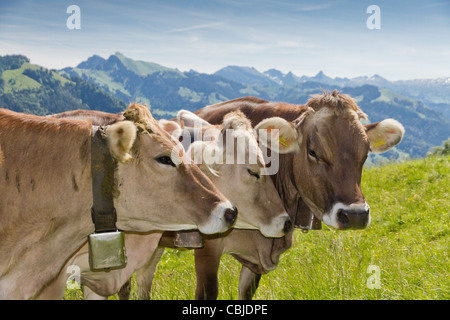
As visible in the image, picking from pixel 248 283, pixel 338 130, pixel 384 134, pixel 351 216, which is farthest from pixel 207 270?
pixel 384 134

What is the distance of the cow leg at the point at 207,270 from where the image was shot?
4.76 meters

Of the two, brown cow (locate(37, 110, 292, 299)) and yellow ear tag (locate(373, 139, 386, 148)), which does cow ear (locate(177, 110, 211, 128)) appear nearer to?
brown cow (locate(37, 110, 292, 299))

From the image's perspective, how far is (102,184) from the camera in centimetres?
329

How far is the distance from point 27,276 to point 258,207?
232 centimetres

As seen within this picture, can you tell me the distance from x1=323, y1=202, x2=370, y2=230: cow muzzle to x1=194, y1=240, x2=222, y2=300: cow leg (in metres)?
1.38

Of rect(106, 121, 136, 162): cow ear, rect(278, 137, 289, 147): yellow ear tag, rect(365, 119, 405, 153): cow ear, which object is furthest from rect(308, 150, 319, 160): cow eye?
rect(106, 121, 136, 162): cow ear

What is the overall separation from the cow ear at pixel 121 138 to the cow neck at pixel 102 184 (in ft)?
0.29

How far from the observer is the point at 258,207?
4586mm

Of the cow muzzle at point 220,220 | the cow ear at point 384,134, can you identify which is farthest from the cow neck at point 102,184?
the cow ear at point 384,134

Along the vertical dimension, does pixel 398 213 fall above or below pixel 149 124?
below

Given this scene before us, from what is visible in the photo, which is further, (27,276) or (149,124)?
(149,124)
